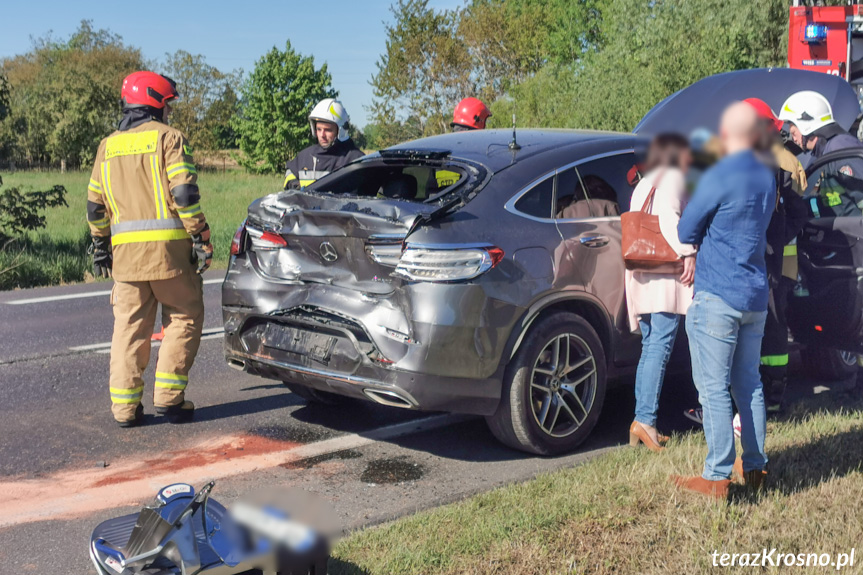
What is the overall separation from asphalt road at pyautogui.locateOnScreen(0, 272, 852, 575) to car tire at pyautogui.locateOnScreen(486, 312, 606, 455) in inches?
5.5

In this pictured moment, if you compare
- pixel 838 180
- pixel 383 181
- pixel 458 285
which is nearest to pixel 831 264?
pixel 838 180

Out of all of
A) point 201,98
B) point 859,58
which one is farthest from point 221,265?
point 201,98

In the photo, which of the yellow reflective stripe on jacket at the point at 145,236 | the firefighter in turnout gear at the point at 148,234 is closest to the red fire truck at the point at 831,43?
the firefighter in turnout gear at the point at 148,234

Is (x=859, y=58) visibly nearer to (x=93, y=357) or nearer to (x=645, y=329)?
(x=645, y=329)

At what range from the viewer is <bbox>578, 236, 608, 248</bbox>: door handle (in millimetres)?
5000

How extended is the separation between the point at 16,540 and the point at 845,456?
12.6ft

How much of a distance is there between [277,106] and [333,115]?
66042 mm

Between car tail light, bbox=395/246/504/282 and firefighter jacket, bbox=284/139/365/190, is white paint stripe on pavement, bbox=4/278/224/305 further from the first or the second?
car tail light, bbox=395/246/504/282

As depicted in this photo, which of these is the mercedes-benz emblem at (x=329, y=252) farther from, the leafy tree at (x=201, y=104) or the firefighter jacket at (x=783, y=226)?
the leafy tree at (x=201, y=104)

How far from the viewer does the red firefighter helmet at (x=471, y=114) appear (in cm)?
833

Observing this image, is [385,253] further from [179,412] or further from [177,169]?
[179,412]

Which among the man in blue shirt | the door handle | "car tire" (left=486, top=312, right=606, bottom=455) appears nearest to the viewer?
the man in blue shirt

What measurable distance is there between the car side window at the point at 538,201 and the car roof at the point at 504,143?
19cm

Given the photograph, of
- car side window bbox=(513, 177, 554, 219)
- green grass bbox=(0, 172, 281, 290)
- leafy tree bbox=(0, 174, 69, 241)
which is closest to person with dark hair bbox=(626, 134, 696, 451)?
car side window bbox=(513, 177, 554, 219)
